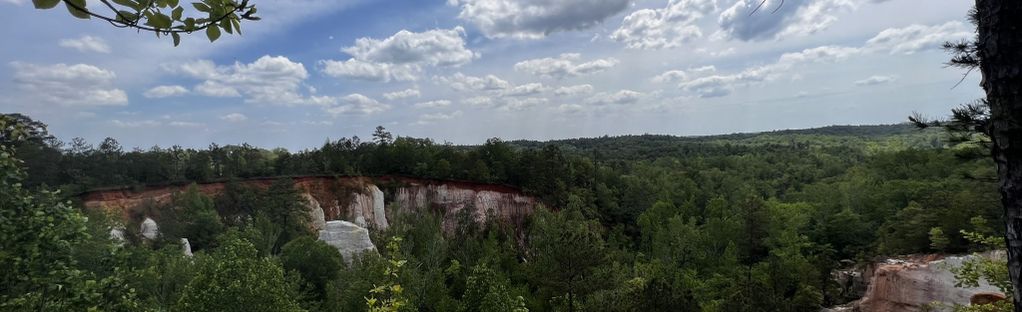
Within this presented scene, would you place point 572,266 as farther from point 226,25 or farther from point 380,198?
point 380,198

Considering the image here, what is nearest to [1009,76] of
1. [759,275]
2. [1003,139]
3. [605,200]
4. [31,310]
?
[1003,139]

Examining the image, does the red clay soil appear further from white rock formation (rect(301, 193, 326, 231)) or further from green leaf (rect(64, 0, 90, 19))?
green leaf (rect(64, 0, 90, 19))

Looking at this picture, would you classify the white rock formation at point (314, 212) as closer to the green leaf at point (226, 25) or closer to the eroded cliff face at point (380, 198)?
the eroded cliff face at point (380, 198)

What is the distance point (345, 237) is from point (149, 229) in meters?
11.1

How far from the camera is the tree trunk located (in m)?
2.24

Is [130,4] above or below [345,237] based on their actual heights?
above

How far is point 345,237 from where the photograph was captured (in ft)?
112

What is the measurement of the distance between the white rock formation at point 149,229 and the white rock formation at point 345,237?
9224mm

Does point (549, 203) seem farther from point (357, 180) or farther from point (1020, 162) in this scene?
point (1020, 162)

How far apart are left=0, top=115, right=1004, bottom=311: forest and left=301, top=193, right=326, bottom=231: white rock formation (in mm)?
1694

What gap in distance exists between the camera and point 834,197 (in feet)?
144

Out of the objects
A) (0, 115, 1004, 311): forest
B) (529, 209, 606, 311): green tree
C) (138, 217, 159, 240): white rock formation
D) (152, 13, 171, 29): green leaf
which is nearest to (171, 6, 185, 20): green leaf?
(152, 13, 171, 29): green leaf

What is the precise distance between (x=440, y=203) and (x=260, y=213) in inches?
634

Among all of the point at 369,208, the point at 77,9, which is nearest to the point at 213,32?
the point at 77,9
